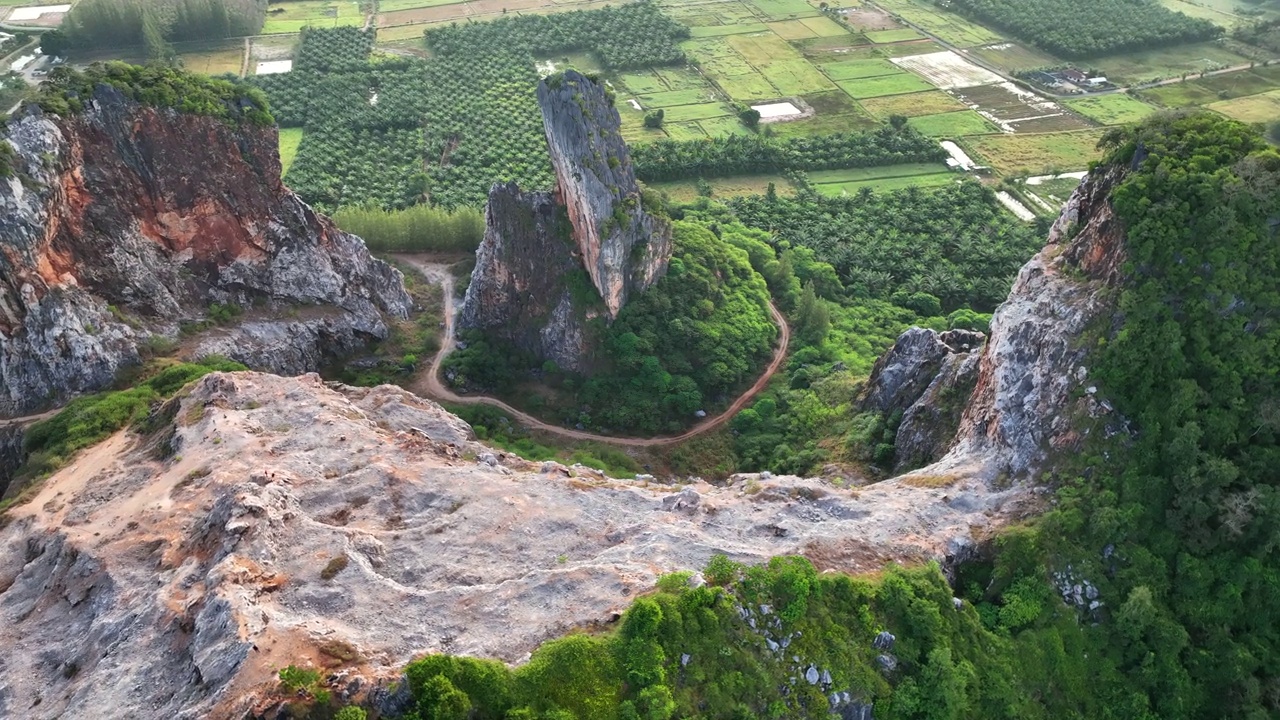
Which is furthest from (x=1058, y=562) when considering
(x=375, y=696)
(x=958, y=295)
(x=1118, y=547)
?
(x=958, y=295)

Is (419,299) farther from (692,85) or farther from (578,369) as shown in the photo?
(692,85)

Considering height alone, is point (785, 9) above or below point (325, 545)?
above

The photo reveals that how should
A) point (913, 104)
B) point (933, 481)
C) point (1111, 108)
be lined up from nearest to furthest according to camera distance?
point (933, 481)
point (1111, 108)
point (913, 104)

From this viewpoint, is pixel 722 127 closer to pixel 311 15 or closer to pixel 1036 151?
pixel 1036 151

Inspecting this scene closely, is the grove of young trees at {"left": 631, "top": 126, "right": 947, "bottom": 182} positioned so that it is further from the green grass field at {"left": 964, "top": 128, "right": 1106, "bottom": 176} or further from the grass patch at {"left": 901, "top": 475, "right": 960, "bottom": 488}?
the grass patch at {"left": 901, "top": 475, "right": 960, "bottom": 488}

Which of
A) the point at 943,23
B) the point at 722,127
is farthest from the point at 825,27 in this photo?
the point at 722,127

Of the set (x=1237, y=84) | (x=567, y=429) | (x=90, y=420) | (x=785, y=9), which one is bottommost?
(x=567, y=429)

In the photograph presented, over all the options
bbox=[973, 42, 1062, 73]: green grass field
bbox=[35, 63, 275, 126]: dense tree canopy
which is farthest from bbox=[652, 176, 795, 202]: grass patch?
bbox=[35, 63, 275, 126]: dense tree canopy
